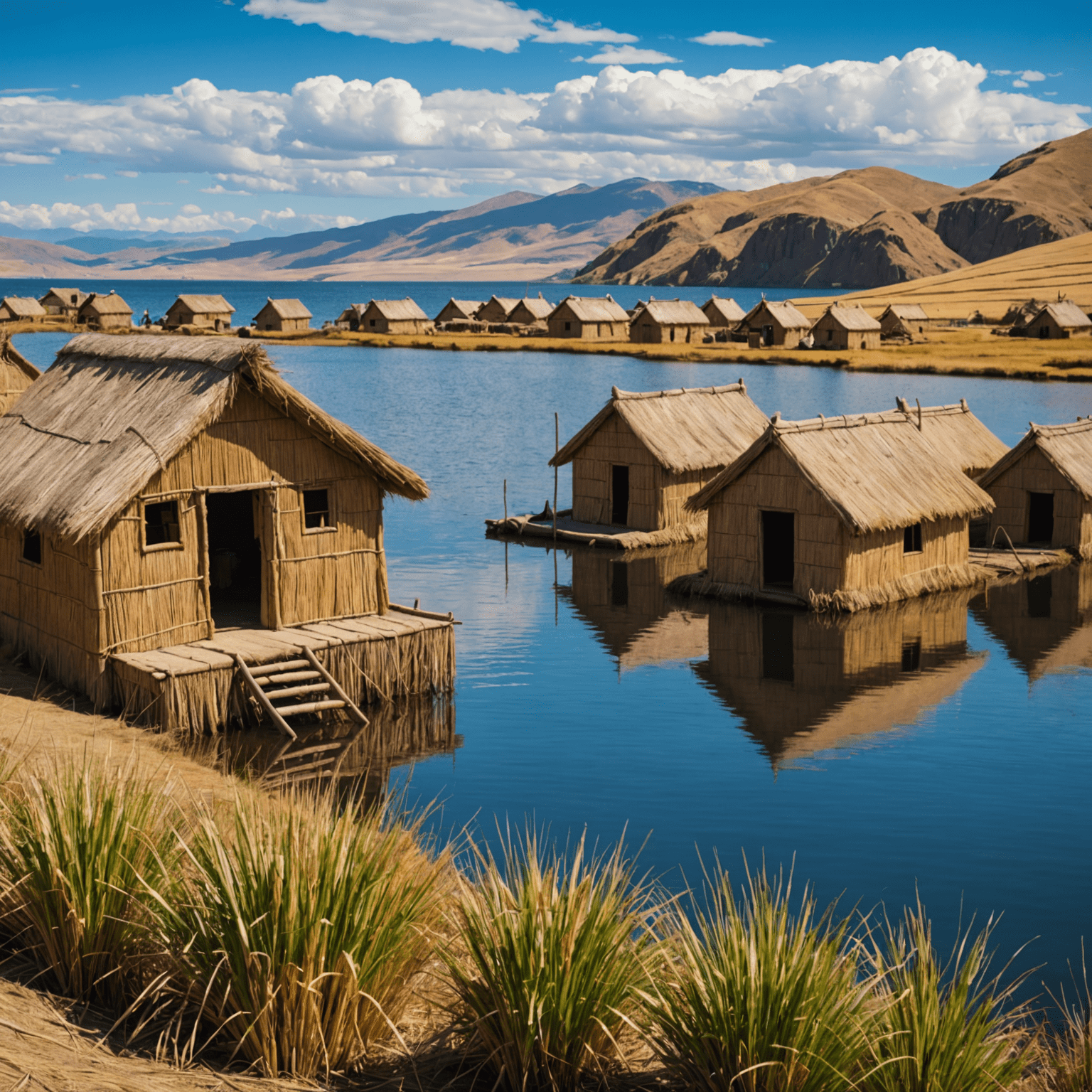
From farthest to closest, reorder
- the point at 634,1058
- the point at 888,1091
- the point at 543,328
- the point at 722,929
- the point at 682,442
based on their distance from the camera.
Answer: the point at 543,328, the point at 682,442, the point at 634,1058, the point at 722,929, the point at 888,1091

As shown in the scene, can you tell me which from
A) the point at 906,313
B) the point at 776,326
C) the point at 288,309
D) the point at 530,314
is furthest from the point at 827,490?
the point at 288,309

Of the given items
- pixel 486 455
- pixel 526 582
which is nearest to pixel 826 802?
pixel 526 582

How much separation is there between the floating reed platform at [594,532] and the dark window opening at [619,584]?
4.26 ft

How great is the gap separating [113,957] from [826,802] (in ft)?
36.6

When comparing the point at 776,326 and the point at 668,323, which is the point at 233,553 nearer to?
the point at 776,326

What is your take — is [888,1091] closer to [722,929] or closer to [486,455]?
[722,929]

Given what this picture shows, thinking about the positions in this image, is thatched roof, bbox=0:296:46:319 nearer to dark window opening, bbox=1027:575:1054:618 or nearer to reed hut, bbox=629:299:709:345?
reed hut, bbox=629:299:709:345

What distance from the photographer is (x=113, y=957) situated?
8.43 metres

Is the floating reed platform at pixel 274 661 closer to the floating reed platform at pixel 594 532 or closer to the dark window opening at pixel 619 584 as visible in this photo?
the dark window opening at pixel 619 584

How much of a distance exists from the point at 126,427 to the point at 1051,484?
76.9ft

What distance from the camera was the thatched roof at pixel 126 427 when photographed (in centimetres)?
1936

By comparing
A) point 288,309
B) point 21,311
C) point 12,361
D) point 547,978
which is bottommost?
point 547,978

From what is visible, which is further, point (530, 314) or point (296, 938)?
point (530, 314)

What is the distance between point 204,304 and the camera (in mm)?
120125
